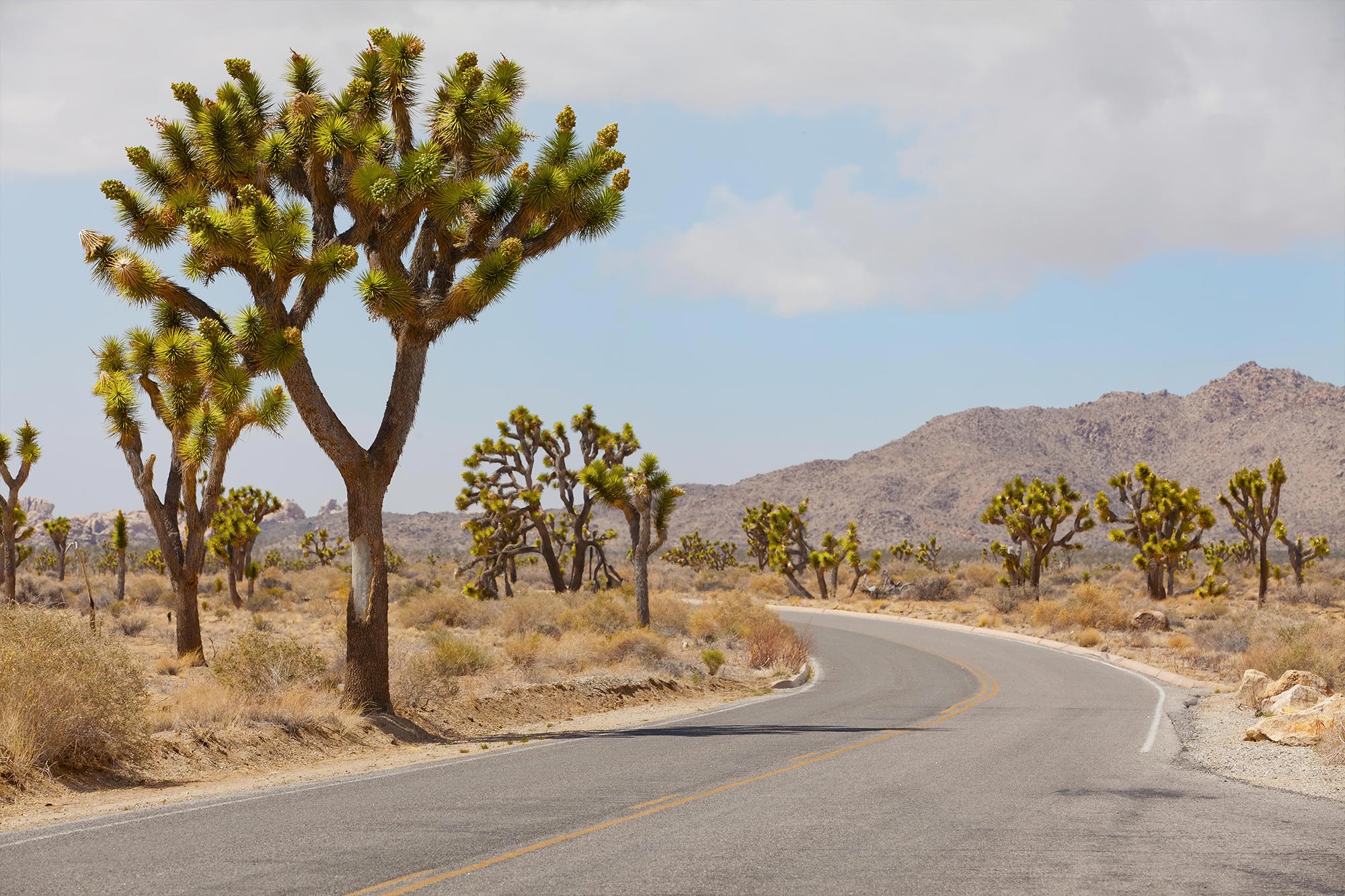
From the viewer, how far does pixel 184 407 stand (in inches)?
806

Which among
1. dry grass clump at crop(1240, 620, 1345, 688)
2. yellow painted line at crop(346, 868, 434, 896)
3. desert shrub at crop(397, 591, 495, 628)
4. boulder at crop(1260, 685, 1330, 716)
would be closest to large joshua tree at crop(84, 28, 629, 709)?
yellow painted line at crop(346, 868, 434, 896)

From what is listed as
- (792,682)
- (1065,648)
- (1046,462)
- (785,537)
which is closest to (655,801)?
(792,682)

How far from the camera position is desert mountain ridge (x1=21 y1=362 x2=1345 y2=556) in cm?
12275

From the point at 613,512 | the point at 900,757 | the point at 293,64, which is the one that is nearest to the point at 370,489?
the point at 293,64

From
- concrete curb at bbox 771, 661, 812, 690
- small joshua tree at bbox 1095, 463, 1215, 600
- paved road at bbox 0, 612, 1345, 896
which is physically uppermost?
small joshua tree at bbox 1095, 463, 1215, 600

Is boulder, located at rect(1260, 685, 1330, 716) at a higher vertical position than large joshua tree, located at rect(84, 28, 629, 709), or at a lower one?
lower

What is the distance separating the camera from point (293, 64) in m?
16.0

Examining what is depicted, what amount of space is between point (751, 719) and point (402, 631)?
62.1 ft

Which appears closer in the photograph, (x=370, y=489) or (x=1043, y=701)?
(x=370, y=489)

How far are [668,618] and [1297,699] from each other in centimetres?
2091

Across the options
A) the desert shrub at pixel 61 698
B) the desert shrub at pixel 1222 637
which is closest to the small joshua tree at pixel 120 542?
the desert shrub at pixel 61 698

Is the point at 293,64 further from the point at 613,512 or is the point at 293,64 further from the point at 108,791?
the point at 613,512

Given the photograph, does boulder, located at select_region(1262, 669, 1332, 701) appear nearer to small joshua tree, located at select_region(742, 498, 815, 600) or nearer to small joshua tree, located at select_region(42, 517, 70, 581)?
small joshua tree, located at select_region(742, 498, 815, 600)

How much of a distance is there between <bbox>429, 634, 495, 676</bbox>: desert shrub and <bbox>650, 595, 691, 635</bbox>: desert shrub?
11.2 metres
